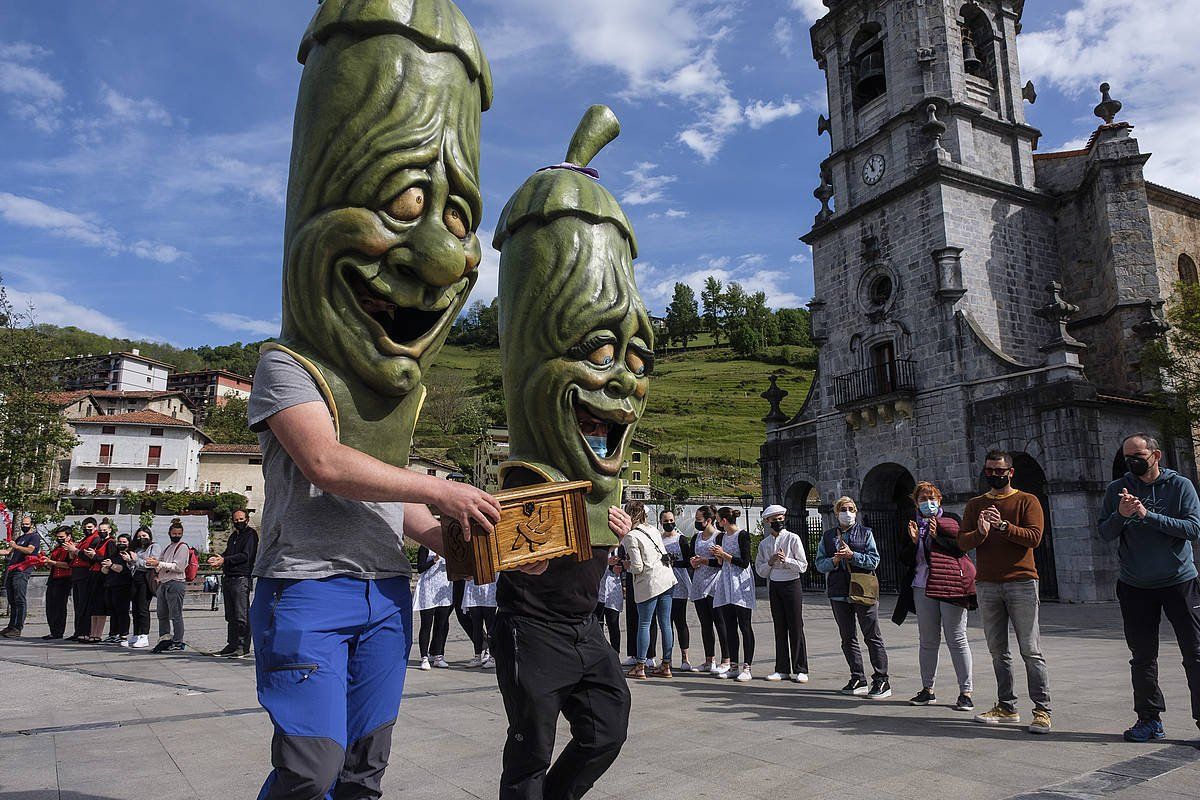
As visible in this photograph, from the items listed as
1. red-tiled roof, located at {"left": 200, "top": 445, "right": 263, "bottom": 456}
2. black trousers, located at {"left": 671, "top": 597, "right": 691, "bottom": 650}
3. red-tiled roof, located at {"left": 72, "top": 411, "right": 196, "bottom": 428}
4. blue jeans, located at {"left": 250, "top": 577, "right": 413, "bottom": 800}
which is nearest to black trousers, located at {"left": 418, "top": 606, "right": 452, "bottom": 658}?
black trousers, located at {"left": 671, "top": 597, "right": 691, "bottom": 650}

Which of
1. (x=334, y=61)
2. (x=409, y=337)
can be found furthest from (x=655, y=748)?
(x=334, y=61)

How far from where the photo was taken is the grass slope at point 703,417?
6184 cm

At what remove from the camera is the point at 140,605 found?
1098 cm

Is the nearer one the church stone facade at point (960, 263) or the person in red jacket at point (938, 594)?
the person in red jacket at point (938, 594)

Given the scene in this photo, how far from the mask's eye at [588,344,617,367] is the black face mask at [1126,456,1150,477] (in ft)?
14.4

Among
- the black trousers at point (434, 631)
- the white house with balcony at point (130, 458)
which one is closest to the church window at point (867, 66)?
the black trousers at point (434, 631)

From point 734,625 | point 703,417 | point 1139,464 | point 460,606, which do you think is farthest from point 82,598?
point 703,417

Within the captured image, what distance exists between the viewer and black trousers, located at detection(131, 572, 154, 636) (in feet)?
35.9

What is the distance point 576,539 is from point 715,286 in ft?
337

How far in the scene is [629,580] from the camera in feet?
31.0

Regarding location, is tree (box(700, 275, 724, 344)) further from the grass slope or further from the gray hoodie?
the gray hoodie

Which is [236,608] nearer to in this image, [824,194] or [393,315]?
[393,315]

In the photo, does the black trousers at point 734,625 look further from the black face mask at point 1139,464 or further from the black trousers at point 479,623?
the black face mask at point 1139,464

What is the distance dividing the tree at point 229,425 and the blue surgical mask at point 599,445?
206ft
